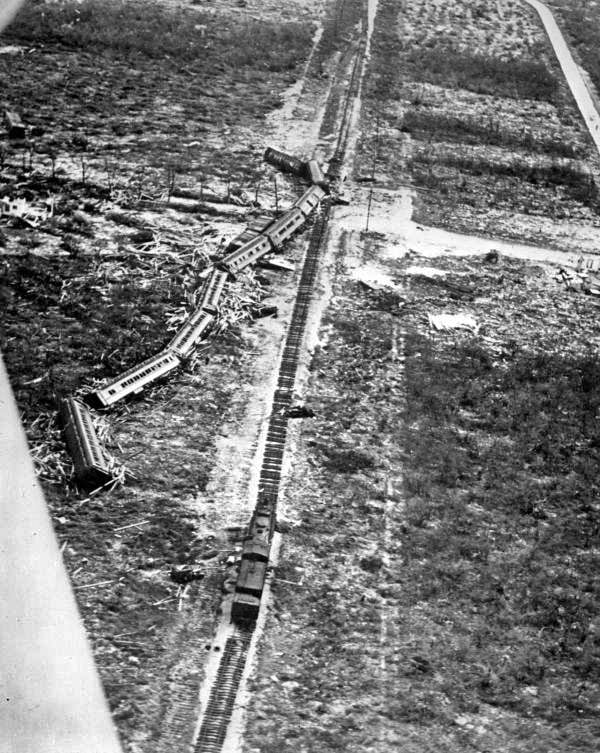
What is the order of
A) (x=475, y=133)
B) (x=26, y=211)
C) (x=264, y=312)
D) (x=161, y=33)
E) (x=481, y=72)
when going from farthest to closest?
(x=481, y=72)
(x=161, y=33)
(x=475, y=133)
(x=26, y=211)
(x=264, y=312)

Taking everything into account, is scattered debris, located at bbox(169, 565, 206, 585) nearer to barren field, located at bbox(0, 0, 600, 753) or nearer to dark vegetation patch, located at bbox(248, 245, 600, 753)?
barren field, located at bbox(0, 0, 600, 753)

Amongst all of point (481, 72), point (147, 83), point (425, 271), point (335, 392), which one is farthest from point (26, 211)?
point (481, 72)

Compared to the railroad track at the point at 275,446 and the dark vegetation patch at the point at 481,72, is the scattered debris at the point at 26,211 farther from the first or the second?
the dark vegetation patch at the point at 481,72

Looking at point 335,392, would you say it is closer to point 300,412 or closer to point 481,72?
point 300,412

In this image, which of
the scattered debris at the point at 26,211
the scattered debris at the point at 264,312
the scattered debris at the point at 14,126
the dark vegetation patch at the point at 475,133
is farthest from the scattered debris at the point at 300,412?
the dark vegetation patch at the point at 475,133

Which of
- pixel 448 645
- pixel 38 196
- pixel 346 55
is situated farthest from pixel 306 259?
pixel 346 55
